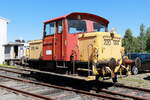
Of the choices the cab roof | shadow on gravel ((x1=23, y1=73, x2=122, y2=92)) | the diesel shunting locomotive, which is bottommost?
shadow on gravel ((x1=23, y1=73, x2=122, y2=92))

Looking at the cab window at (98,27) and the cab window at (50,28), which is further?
the cab window at (50,28)

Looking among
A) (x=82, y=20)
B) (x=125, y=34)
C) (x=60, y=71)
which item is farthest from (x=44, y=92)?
(x=125, y=34)

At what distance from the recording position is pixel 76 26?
29.6 feet

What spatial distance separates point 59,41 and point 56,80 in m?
2.59

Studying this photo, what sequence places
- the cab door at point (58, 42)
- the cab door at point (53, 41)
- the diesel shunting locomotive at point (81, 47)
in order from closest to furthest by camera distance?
the diesel shunting locomotive at point (81, 47) < the cab door at point (58, 42) < the cab door at point (53, 41)

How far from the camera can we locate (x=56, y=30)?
9289 millimetres

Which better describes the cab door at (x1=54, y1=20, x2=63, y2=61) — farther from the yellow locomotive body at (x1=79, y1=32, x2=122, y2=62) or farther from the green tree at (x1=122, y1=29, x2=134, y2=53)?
the green tree at (x1=122, y1=29, x2=134, y2=53)

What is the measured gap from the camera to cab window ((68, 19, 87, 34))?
888 centimetres

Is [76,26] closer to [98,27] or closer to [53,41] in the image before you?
[98,27]

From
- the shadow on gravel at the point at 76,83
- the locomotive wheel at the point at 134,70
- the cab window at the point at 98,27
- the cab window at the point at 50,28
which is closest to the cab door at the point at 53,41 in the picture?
the cab window at the point at 50,28

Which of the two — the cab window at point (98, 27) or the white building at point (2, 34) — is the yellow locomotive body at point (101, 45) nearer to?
the cab window at point (98, 27)

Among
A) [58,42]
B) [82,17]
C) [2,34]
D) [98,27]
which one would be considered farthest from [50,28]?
[2,34]

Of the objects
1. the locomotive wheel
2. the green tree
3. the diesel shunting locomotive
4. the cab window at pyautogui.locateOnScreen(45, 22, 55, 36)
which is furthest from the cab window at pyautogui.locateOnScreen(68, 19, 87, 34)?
the green tree

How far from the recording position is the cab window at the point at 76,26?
29.1 feet
